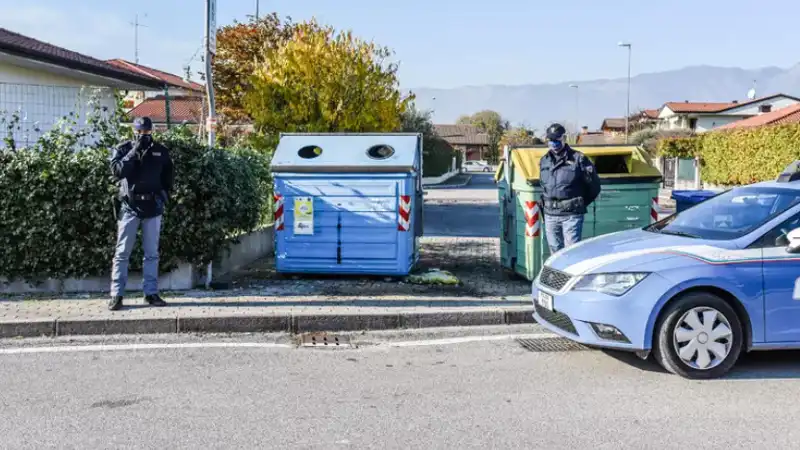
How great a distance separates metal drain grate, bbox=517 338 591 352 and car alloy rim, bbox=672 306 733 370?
1082 millimetres

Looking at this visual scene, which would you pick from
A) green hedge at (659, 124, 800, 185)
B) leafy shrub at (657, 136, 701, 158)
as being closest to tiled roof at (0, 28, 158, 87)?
green hedge at (659, 124, 800, 185)

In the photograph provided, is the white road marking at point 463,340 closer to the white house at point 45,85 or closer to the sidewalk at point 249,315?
the sidewalk at point 249,315

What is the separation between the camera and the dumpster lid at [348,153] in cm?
889

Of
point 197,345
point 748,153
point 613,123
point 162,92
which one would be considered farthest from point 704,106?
point 197,345

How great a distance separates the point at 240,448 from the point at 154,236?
12.9 ft

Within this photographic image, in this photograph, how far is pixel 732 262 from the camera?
5.46 meters

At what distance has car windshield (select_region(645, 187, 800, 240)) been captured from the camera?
5.88 meters

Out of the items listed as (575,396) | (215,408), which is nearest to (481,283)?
(575,396)

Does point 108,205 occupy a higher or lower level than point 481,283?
higher

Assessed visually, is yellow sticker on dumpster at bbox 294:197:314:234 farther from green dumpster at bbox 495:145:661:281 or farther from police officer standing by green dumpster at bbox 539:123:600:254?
police officer standing by green dumpster at bbox 539:123:600:254

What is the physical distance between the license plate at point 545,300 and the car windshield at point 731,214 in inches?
46.9

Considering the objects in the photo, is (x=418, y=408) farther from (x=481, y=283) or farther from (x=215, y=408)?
(x=481, y=283)

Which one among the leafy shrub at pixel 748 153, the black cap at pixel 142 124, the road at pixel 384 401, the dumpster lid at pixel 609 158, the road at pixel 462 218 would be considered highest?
the leafy shrub at pixel 748 153

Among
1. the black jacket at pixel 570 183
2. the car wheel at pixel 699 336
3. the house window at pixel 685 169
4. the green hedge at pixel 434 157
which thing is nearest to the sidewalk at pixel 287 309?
the black jacket at pixel 570 183
